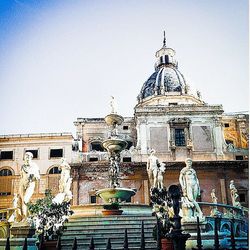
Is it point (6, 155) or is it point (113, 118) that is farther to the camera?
point (6, 155)

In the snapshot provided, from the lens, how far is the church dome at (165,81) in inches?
1479

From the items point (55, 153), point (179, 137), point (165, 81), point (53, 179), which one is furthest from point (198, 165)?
point (165, 81)

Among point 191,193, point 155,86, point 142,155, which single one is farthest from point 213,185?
point 191,193

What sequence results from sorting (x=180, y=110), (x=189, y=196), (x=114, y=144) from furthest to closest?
1. (x=180, y=110)
2. (x=114, y=144)
3. (x=189, y=196)

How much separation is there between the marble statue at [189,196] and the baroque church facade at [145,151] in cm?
1718

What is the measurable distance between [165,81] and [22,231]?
3040cm

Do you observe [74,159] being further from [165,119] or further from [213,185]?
[213,185]

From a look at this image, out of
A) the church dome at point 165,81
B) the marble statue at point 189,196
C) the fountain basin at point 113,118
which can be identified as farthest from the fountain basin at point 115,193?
the church dome at point 165,81

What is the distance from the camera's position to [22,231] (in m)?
9.70

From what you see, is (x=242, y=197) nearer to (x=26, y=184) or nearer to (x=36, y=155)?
(x=36, y=155)

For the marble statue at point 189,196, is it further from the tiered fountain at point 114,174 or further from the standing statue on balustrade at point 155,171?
the standing statue on balustrade at point 155,171

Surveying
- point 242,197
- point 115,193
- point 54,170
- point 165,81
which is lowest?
point 242,197

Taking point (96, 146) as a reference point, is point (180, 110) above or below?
above

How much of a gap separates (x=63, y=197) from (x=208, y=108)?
1836 centimetres
